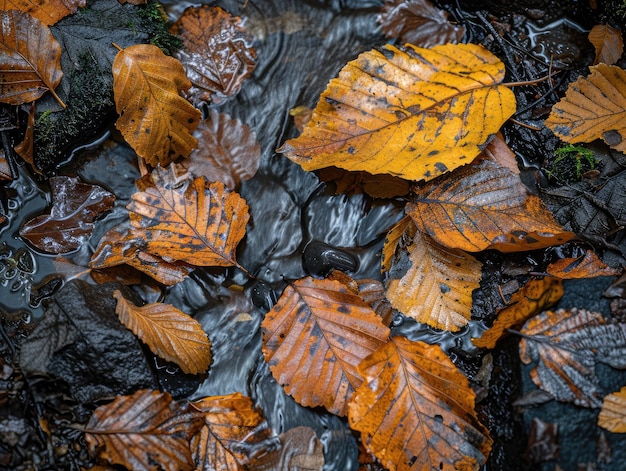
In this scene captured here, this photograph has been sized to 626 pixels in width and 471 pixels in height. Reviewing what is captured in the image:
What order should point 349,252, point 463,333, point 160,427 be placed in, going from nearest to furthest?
point 160,427 → point 463,333 → point 349,252

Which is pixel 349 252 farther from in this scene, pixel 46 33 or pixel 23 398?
pixel 46 33

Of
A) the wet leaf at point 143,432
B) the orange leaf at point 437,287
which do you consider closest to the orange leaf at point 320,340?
the orange leaf at point 437,287

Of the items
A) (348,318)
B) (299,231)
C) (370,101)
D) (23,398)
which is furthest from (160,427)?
(370,101)

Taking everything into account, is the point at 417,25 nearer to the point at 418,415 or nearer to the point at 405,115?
the point at 405,115

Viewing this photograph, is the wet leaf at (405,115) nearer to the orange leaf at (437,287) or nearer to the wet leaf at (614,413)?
the orange leaf at (437,287)

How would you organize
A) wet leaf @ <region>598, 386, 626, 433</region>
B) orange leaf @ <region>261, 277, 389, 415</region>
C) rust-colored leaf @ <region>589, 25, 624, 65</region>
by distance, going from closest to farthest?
wet leaf @ <region>598, 386, 626, 433</region> → orange leaf @ <region>261, 277, 389, 415</region> → rust-colored leaf @ <region>589, 25, 624, 65</region>

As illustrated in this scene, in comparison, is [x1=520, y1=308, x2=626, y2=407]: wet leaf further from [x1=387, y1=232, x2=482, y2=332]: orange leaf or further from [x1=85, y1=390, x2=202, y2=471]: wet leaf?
[x1=85, y1=390, x2=202, y2=471]: wet leaf

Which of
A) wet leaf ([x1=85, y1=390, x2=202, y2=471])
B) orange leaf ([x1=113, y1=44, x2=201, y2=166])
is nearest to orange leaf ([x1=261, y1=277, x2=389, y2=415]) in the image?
wet leaf ([x1=85, y1=390, x2=202, y2=471])
